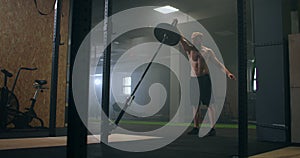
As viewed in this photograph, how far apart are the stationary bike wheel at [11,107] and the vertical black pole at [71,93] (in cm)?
396

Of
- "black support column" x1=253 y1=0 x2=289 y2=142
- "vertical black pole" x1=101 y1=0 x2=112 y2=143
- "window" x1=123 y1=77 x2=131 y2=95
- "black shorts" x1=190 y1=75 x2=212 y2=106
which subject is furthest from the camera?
"window" x1=123 y1=77 x2=131 y2=95

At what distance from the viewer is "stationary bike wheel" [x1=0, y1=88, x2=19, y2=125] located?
4.66 meters

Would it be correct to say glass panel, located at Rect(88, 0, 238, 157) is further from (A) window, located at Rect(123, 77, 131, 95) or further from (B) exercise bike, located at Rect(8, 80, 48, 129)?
(A) window, located at Rect(123, 77, 131, 95)

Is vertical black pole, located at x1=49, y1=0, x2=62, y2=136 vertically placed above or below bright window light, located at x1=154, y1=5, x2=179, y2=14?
below

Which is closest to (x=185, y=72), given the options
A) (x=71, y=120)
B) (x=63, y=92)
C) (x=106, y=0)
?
(x=63, y=92)

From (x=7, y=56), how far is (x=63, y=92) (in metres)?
1.23

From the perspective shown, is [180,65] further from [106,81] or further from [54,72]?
[106,81]

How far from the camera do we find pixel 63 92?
19.5ft

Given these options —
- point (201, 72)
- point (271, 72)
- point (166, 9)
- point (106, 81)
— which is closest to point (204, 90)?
point (201, 72)

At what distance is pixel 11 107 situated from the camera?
4.91 metres

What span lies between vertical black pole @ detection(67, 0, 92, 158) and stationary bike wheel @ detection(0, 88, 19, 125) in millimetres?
3961

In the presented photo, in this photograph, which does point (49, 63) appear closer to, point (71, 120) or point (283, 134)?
point (283, 134)

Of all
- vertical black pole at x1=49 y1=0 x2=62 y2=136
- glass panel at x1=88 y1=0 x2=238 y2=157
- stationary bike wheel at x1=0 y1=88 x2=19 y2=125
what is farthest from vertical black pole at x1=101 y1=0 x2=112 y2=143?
stationary bike wheel at x1=0 y1=88 x2=19 y2=125

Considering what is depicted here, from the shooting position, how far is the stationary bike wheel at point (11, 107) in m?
4.66
